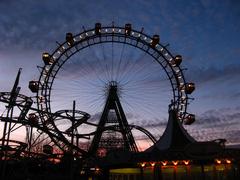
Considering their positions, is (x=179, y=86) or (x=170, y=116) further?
(x=179, y=86)

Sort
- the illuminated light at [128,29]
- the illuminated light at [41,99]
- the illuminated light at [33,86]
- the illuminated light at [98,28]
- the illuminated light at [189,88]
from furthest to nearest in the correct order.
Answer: the illuminated light at [128,29] < the illuminated light at [98,28] < the illuminated light at [189,88] < the illuminated light at [33,86] < the illuminated light at [41,99]

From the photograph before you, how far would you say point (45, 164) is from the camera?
1364 inches

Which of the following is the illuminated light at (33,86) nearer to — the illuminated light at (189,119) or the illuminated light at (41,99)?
the illuminated light at (41,99)

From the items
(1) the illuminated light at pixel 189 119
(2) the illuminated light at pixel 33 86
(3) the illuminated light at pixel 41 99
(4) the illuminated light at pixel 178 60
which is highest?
(4) the illuminated light at pixel 178 60

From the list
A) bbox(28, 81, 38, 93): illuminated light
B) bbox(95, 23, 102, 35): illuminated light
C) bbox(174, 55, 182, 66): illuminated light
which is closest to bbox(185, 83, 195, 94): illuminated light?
bbox(174, 55, 182, 66): illuminated light

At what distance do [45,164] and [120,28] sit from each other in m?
17.6

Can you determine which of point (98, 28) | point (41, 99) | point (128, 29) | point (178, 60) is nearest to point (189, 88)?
point (178, 60)

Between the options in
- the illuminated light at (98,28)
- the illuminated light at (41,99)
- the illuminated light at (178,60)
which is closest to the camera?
the illuminated light at (41,99)

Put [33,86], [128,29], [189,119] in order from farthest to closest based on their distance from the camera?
[128,29] → [189,119] → [33,86]

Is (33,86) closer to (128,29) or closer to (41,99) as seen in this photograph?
(41,99)

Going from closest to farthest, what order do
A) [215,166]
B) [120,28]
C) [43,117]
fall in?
1. [215,166]
2. [43,117]
3. [120,28]

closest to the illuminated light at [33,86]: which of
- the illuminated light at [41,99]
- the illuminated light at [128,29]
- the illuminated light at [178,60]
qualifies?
the illuminated light at [41,99]

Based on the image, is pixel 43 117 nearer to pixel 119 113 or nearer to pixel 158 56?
pixel 119 113

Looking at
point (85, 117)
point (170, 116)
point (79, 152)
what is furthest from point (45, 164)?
point (170, 116)
